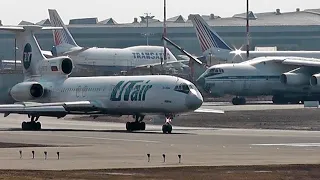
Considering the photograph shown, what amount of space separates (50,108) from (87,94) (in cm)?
382

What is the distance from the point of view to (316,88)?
338 ft

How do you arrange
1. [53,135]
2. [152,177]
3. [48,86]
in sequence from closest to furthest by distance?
[152,177], [53,135], [48,86]

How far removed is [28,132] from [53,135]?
4493 millimetres

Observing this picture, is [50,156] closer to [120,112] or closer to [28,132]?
[28,132]

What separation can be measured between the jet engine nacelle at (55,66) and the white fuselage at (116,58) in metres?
80.6

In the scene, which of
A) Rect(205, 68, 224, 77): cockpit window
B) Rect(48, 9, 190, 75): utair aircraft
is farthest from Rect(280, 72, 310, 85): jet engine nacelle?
Rect(48, 9, 190, 75): utair aircraft

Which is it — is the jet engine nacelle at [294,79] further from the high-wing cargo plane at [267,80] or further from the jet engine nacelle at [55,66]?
the jet engine nacelle at [55,66]

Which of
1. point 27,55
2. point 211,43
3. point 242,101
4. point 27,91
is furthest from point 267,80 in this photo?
point 27,91

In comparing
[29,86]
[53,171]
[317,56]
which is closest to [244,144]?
[53,171]

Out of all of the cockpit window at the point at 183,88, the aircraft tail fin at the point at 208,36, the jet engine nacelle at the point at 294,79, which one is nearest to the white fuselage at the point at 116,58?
the aircraft tail fin at the point at 208,36

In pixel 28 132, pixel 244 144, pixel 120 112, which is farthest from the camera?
pixel 120 112

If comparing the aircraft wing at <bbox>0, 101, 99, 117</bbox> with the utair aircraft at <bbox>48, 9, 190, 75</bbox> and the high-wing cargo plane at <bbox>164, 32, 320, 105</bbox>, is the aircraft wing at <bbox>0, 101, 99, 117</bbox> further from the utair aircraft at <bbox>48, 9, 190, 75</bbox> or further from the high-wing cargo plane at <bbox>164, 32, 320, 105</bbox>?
the utair aircraft at <bbox>48, 9, 190, 75</bbox>

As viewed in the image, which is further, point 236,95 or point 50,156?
point 236,95

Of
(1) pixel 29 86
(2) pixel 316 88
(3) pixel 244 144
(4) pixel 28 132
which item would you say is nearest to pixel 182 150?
(3) pixel 244 144
